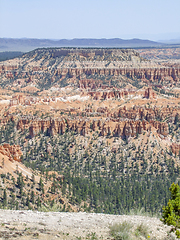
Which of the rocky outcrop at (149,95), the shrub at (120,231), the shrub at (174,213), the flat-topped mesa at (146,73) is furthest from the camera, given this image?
the flat-topped mesa at (146,73)

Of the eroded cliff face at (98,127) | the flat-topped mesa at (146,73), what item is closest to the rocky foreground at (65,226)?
the eroded cliff face at (98,127)

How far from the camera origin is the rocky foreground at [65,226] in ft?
71.9

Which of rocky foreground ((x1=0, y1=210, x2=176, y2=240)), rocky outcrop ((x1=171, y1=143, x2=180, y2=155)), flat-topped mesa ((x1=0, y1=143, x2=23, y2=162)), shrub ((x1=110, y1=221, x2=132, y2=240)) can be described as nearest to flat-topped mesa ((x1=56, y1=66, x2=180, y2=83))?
rocky outcrop ((x1=171, y1=143, x2=180, y2=155))

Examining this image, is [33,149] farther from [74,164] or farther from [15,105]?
[15,105]

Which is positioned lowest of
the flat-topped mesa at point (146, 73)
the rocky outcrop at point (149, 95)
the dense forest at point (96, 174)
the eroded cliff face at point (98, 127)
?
the dense forest at point (96, 174)

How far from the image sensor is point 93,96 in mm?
145500

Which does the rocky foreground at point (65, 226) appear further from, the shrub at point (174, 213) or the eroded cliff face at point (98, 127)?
the eroded cliff face at point (98, 127)

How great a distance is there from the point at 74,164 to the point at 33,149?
12853mm

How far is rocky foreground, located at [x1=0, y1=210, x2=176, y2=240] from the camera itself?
21922 millimetres

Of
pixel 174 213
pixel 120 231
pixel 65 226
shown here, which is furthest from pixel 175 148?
pixel 120 231

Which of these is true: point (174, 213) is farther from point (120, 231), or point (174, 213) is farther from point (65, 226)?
point (65, 226)

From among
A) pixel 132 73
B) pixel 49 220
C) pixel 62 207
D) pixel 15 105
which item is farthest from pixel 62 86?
pixel 49 220

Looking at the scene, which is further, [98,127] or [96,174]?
[98,127]

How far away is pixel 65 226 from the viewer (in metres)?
24.5
